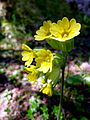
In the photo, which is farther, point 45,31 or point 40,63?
point 45,31

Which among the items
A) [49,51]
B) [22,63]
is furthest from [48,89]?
[22,63]

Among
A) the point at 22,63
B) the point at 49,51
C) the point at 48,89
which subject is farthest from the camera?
the point at 22,63

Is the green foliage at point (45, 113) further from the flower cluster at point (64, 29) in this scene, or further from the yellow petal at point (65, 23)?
the yellow petal at point (65, 23)

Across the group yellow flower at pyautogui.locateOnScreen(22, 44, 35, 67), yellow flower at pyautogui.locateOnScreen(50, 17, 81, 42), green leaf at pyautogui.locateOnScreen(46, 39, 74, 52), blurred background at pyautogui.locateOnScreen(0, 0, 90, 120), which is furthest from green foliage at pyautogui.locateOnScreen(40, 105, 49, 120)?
yellow flower at pyautogui.locateOnScreen(50, 17, 81, 42)

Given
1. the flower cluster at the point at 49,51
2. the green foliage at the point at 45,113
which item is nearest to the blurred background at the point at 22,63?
the green foliage at the point at 45,113

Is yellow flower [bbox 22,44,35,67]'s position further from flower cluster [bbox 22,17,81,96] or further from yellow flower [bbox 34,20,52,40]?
yellow flower [bbox 34,20,52,40]

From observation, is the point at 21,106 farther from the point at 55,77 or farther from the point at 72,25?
the point at 72,25

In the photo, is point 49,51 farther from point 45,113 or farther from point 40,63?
point 45,113
